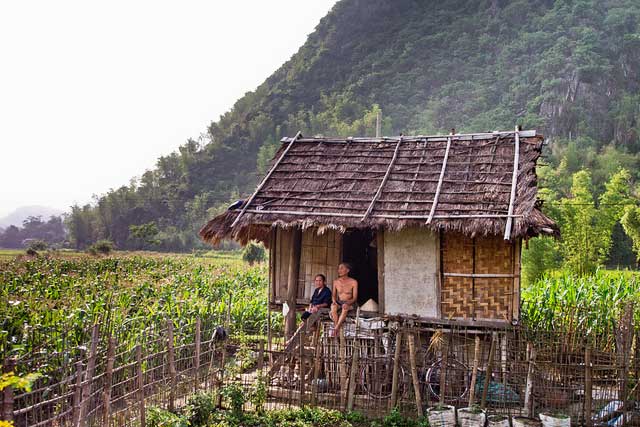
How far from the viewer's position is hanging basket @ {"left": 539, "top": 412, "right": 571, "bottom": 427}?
7.91 metres

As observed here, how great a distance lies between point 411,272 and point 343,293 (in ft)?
3.97

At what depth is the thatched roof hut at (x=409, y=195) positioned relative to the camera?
33.0ft

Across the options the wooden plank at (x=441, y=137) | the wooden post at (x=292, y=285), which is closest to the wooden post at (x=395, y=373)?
the wooden post at (x=292, y=285)

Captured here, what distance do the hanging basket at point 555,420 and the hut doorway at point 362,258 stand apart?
5749 millimetres

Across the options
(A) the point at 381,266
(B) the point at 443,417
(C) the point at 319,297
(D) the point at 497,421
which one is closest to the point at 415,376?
(B) the point at 443,417

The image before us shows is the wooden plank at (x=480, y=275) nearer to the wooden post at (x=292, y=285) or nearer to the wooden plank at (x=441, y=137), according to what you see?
the wooden plank at (x=441, y=137)

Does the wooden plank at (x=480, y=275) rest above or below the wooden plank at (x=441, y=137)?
below

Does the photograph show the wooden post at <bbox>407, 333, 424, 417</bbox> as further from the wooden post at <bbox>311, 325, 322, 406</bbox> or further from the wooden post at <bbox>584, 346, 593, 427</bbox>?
the wooden post at <bbox>584, 346, 593, 427</bbox>

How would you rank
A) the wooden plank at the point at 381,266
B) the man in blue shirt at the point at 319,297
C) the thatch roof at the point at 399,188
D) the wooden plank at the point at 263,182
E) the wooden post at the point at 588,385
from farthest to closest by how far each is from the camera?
the wooden plank at the point at 263,182 < the man in blue shirt at the point at 319,297 < the wooden plank at the point at 381,266 < the thatch roof at the point at 399,188 < the wooden post at the point at 588,385

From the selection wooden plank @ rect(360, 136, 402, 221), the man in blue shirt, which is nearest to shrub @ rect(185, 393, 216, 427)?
the man in blue shirt

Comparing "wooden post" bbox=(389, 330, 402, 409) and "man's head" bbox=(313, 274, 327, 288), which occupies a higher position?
"man's head" bbox=(313, 274, 327, 288)

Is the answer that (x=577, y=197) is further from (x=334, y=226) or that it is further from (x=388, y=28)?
(x=388, y=28)

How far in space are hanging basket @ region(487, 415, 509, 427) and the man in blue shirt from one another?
3741mm

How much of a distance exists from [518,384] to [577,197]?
26666mm
